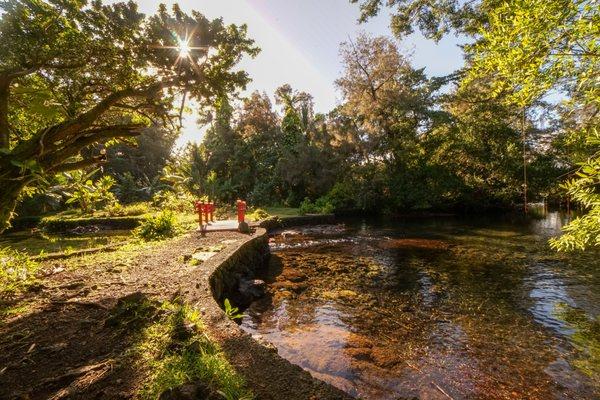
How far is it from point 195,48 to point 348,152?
22.1 meters

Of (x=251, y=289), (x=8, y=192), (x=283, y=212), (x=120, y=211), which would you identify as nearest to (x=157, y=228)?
(x=251, y=289)

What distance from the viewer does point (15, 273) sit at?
580 cm

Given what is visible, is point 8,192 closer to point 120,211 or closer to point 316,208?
point 120,211

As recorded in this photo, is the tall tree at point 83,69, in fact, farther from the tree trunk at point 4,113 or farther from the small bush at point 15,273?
the small bush at point 15,273

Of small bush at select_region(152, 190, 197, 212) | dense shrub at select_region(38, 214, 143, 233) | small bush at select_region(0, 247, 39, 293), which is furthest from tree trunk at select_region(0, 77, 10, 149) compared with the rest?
small bush at select_region(152, 190, 197, 212)

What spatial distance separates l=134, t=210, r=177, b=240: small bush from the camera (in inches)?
444

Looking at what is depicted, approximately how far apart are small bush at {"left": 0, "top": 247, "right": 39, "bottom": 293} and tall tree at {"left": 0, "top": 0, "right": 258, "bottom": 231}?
2.32ft

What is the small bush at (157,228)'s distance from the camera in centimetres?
1128

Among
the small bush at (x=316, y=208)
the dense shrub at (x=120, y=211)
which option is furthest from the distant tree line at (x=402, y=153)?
the dense shrub at (x=120, y=211)

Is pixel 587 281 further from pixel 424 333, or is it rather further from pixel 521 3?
pixel 521 3

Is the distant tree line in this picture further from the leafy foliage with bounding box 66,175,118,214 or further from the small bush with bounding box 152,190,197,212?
the leafy foliage with bounding box 66,175,118,214

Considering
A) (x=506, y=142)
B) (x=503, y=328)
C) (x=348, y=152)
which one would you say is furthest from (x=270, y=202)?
(x=503, y=328)

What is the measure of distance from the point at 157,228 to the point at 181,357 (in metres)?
9.13

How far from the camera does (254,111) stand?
3494cm
